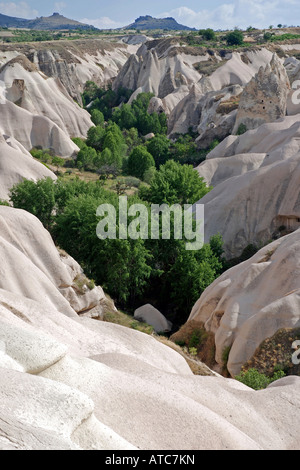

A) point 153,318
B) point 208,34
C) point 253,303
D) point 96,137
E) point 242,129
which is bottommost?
point 153,318

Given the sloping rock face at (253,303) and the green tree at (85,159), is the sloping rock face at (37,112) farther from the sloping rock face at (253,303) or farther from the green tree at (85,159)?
the sloping rock face at (253,303)

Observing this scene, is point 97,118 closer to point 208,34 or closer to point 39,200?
point 39,200

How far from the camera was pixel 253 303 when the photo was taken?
1781 centimetres

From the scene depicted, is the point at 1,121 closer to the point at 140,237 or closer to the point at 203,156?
the point at 203,156

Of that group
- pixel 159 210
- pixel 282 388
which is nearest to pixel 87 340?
pixel 282 388

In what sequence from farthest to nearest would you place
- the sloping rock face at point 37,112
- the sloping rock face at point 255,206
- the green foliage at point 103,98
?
the green foliage at point 103,98 < the sloping rock face at point 37,112 < the sloping rock face at point 255,206

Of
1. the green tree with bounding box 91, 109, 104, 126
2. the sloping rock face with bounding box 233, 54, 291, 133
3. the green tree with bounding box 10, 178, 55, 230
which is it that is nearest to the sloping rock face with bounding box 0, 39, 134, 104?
the green tree with bounding box 91, 109, 104, 126

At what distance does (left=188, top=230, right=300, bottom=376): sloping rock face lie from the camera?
51.6 feet

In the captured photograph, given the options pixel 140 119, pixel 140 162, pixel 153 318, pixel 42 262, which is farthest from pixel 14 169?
pixel 140 119

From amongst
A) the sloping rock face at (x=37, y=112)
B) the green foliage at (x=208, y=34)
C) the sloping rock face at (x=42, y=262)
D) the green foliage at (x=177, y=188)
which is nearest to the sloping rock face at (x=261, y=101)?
the green foliage at (x=177, y=188)

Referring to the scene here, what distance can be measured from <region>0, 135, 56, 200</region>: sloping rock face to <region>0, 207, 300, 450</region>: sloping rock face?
953 inches

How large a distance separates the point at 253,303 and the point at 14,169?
2457cm

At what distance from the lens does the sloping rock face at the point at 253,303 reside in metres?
15.7

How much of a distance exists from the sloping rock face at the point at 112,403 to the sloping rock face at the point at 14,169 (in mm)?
24212
